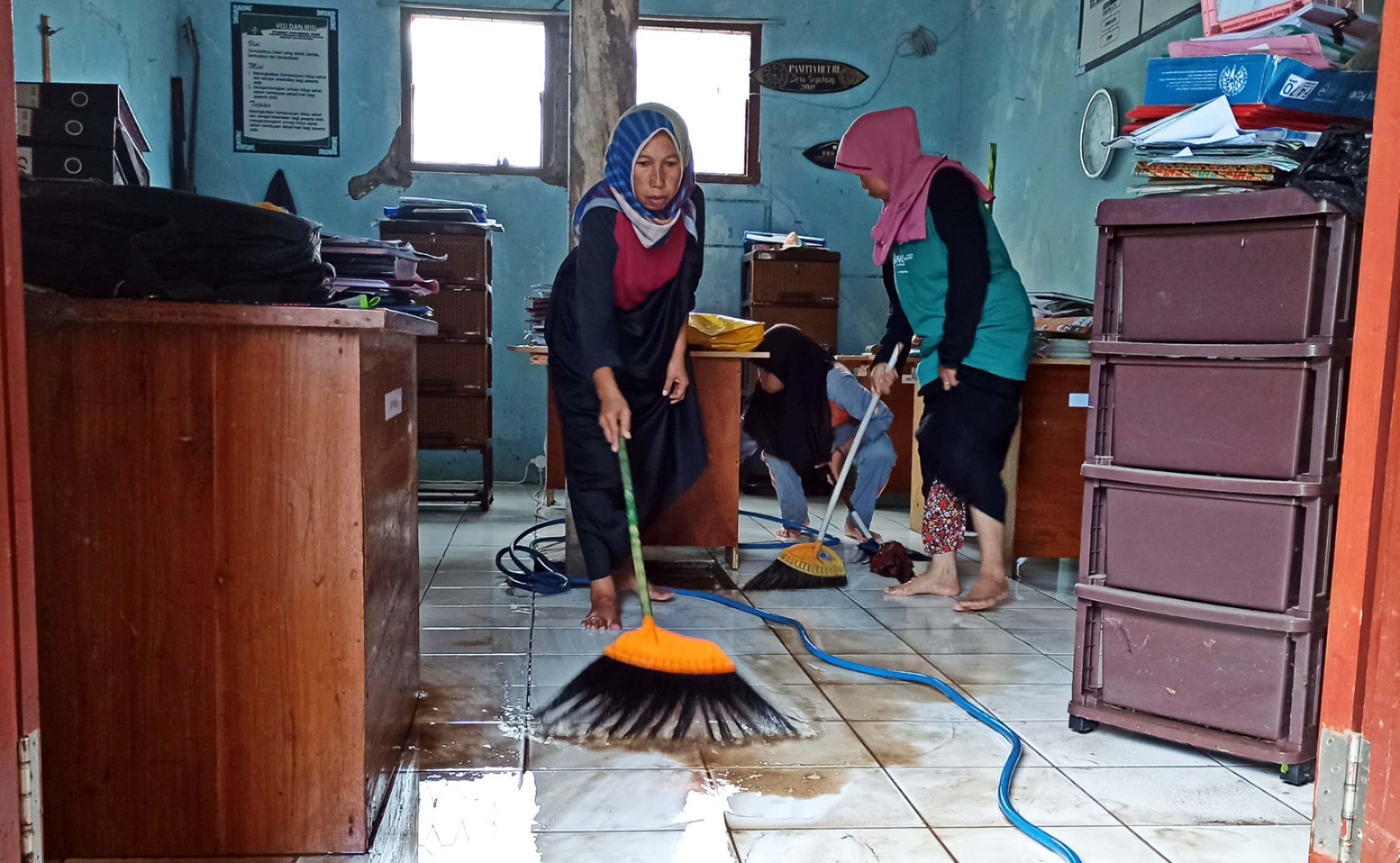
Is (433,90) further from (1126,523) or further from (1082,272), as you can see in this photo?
(1126,523)

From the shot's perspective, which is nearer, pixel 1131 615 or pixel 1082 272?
pixel 1131 615

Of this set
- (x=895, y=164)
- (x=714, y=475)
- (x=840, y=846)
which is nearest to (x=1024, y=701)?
(x=840, y=846)

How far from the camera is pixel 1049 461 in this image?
3264mm

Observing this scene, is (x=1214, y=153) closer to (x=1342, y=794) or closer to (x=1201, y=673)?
(x=1201, y=673)

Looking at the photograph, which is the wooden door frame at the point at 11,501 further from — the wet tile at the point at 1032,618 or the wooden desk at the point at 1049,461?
the wooden desk at the point at 1049,461

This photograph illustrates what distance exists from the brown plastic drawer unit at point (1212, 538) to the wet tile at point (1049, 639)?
0.75 meters

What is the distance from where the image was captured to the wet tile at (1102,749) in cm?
180

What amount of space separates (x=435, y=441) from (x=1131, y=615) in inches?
141

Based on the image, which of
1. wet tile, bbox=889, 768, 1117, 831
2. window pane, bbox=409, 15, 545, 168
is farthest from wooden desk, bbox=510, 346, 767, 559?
window pane, bbox=409, 15, 545, 168

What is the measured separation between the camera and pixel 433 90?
225 inches

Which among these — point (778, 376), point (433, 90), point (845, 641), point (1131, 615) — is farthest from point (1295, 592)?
point (433, 90)

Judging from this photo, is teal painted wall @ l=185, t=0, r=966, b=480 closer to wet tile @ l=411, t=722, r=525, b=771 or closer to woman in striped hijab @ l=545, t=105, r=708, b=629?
woman in striped hijab @ l=545, t=105, r=708, b=629

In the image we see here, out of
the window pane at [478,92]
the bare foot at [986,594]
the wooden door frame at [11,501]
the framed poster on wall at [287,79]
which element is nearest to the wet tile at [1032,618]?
the bare foot at [986,594]

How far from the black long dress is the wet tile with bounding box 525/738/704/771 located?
0.92m
